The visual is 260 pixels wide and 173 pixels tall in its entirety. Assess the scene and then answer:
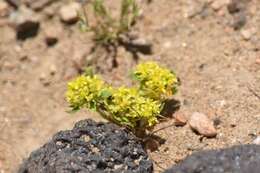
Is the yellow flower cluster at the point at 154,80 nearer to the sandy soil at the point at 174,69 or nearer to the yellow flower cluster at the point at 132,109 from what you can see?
the yellow flower cluster at the point at 132,109

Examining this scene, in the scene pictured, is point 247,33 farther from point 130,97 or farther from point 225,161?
point 225,161

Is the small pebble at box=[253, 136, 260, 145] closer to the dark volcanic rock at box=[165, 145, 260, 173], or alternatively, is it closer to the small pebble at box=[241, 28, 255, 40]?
the dark volcanic rock at box=[165, 145, 260, 173]

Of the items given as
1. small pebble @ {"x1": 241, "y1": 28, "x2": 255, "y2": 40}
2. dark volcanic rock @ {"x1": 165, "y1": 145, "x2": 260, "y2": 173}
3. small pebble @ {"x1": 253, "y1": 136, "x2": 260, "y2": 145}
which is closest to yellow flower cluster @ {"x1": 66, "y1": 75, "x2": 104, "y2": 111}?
dark volcanic rock @ {"x1": 165, "y1": 145, "x2": 260, "y2": 173}

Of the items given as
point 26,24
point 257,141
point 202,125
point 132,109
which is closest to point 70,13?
point 26,24

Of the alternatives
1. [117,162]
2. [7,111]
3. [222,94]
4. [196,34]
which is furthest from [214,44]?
[7,111]

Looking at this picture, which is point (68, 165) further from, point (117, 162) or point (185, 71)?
point (185, 71)

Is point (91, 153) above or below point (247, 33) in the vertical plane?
below
